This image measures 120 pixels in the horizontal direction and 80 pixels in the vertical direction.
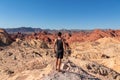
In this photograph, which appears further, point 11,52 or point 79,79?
point 11,52

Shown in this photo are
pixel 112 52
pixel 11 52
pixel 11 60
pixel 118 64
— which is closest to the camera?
pixel 118 64

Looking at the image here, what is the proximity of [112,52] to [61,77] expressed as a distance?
82.1ft

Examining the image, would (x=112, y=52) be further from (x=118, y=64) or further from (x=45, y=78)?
(x=45, y=78)

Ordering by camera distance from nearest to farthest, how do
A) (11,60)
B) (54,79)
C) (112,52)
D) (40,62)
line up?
1. (54,79)
2. (40,62)
3. (11,60)
4. (112,52)

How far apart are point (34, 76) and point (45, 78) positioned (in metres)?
1.02

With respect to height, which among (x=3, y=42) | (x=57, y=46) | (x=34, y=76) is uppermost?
(x=57, y=46)

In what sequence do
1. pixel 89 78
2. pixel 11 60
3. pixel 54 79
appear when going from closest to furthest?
pixel 54 79, pixel 89 78, pixel 11 60

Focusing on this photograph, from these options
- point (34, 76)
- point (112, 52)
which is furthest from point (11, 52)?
point (34, 76)

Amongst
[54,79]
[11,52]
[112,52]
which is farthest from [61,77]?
[112,52]

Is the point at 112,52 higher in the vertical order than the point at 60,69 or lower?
lower

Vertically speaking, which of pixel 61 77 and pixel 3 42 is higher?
pixel 61 77

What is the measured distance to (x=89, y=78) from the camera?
34.3 ft

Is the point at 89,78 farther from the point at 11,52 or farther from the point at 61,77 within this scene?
the point at 11,52

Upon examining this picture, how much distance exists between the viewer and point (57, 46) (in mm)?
10320
